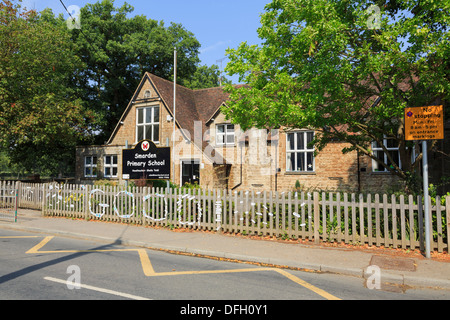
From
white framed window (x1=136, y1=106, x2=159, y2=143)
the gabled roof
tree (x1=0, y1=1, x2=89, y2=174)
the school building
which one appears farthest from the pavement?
white framed window (x1=136, y1=106, x2=159, y2=143)

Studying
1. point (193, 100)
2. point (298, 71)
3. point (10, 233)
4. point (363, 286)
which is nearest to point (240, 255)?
point (363, 286)

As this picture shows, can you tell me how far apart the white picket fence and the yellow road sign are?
163cm

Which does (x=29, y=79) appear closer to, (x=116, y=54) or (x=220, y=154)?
(x=220, y=154)

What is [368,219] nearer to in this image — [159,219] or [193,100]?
[159,219]

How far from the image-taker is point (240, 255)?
25.3 ft

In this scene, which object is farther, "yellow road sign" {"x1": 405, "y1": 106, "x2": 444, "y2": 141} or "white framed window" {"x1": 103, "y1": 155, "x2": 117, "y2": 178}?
"white framed window" {"x1": 103, "y1": 155, "x2": 117, "y2": 178}

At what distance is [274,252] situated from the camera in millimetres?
7984

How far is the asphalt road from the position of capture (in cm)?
495

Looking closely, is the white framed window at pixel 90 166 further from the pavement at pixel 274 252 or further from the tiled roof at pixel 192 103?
the pavement at pixel 274 252

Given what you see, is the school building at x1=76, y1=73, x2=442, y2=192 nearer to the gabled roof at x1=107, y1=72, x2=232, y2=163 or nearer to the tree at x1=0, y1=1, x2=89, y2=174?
the gabled roof at x1=107, y1=72, x2=232, y2=163

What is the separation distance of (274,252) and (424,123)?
16.0ft

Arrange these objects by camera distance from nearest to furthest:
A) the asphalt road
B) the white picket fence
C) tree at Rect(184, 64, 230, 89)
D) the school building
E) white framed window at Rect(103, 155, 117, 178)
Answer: the asphalt road < the white picket fence < the school building < white framed window at Rect(103, 155, 117, 178) < tree at Rect(184, 64, 230, 89)

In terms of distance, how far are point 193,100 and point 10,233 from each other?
60.4 feet

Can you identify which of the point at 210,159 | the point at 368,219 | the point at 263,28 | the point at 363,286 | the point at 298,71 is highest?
the point at 263,28
